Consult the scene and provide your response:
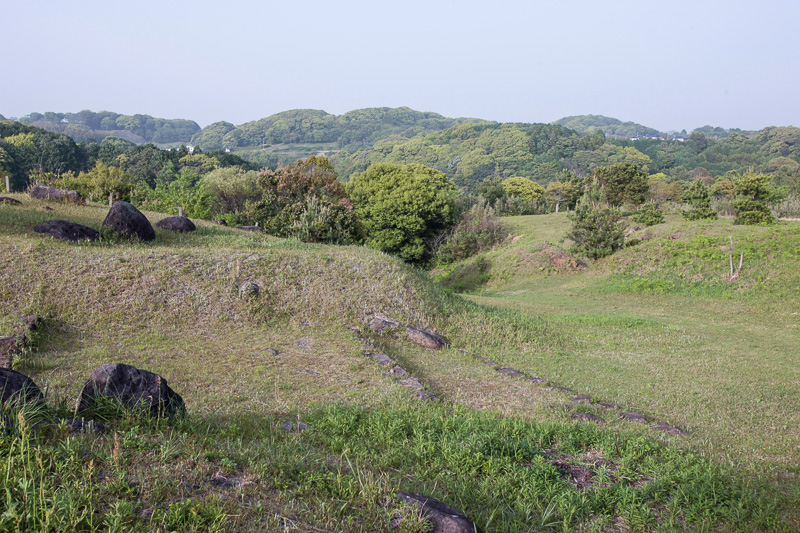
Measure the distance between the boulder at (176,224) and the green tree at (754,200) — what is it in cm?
2898

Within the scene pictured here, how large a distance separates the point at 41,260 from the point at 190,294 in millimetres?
3615

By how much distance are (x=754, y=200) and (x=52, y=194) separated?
35489mm

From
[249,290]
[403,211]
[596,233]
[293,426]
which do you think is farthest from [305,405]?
[403,211]

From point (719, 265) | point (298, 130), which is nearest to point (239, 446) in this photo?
point (719, 265)

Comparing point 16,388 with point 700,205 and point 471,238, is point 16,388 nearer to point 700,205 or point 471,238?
point 471,238

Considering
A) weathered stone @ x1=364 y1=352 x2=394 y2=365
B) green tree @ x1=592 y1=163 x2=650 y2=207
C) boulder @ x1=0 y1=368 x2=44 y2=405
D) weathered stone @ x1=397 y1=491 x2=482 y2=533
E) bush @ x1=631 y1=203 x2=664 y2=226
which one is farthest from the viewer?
green tree @ x1=592 y1=163 x2=650 y2=207

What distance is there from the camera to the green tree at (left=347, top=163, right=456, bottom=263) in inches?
1448

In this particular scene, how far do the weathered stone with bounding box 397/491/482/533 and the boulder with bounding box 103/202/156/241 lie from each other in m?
14.3

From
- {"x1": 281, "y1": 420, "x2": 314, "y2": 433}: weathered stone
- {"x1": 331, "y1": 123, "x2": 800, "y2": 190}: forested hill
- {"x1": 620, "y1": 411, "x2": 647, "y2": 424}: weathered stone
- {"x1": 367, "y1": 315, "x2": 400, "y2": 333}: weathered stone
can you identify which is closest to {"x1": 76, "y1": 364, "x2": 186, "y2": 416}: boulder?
{"x1": 281, "y1": 420, "x2": 314, "y2": 433}: weathered stone

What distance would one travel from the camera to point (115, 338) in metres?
→ 9.38

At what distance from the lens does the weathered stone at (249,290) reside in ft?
38.7

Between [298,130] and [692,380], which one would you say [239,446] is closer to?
[692,380]

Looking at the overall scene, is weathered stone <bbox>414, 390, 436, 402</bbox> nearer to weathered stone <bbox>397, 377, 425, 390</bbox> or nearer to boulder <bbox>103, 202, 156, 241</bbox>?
weathered stone <bbox>397, 377, 425, 390</bbox>

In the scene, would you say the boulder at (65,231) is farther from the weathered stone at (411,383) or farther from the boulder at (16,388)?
the boulder at (16,388)
